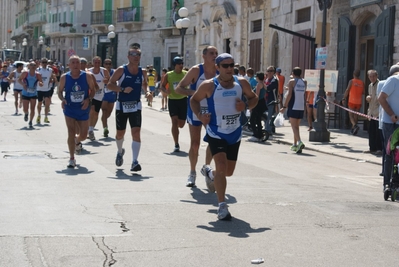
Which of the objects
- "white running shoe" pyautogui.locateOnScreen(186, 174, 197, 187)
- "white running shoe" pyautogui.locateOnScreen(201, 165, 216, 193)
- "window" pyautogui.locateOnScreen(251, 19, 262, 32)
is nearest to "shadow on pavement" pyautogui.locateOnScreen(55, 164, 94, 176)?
"white running shoe" pyautogui.locateOnScreen(186, 174, 197, 187)

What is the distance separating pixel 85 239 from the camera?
7.07 meters

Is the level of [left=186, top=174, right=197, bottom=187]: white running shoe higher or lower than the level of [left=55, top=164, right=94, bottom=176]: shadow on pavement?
higher

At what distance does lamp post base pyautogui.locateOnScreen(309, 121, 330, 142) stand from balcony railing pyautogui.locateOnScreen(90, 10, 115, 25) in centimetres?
4275

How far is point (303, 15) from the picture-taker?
1102 inches

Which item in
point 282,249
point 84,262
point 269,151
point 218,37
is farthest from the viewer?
point 218,37

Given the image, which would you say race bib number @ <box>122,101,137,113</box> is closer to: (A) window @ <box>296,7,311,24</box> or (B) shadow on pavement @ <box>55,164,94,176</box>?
(B) shadow on pavement @ <box>55,164,94,176</box>

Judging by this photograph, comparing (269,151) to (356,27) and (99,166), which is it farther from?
(356,27)

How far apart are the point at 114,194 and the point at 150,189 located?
0.64 meters

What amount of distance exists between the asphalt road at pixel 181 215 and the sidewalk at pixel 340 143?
1946 millimetres

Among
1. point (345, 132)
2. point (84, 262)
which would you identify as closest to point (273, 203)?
point (84, 262)

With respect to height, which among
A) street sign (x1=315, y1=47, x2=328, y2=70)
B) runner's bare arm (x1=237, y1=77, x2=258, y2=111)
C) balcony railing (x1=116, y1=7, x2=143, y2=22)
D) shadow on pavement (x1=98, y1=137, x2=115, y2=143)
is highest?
balcony railing (x1=116, y1=7, x2=143, y2=22)

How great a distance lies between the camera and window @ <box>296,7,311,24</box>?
27.4 m

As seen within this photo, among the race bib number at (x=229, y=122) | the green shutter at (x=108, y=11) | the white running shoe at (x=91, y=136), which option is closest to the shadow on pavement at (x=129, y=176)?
the race bib number at (x=229, y=122)

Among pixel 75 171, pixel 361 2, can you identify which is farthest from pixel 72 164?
pixel 361 2
